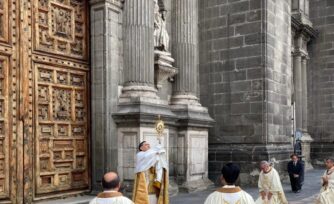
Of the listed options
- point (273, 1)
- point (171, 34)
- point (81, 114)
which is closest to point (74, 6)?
point (81, 114)

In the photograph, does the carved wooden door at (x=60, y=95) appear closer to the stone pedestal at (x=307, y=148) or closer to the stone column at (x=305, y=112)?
the stone pedestal at (x=307, y=148)

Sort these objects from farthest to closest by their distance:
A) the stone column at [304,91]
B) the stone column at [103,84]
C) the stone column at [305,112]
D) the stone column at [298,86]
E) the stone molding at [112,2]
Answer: the stone column at [304,91]
the stone column at [305,112]
the stone column at [298,86]
the stone molding at [112,2]
the stone column at [103,84]

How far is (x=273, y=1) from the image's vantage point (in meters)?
14.8

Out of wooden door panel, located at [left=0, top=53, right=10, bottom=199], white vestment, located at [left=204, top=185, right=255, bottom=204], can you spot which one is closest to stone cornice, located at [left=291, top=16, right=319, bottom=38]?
wooden door panel, located at [left=0, top=53, right=10, bottom=199]

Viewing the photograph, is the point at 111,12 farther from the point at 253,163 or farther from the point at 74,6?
the point at 253,163

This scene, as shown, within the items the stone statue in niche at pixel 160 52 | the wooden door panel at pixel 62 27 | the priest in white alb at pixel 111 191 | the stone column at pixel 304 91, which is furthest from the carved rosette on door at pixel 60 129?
the stone column at pixel 304 91

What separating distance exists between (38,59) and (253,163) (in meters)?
7.42

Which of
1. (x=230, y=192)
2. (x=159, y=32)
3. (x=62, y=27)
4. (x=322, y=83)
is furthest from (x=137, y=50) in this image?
(x=322, y=83)

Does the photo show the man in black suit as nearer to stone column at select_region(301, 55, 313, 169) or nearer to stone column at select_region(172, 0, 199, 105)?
stone column at select_region(172, 0, 199, 105)

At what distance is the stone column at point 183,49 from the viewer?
12.9 metres

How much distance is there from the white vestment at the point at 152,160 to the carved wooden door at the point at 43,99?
2.29m

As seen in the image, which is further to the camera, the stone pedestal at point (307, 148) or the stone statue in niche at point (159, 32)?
the stone pedestal at point (307, 148)

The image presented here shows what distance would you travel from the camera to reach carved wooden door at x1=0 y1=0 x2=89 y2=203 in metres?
8.82

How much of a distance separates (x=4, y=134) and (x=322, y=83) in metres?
17.2
